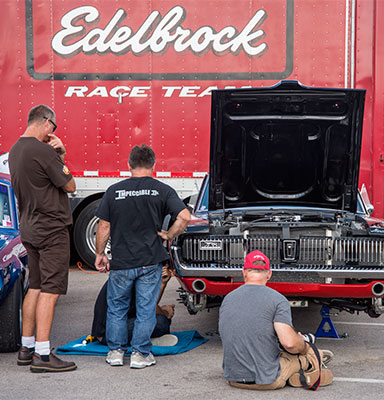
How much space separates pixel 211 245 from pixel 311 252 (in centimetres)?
84

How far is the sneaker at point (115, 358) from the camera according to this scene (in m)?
5.71

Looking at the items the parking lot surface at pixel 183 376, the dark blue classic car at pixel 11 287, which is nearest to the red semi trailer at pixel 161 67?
the parking lot surface at pixel 183 376

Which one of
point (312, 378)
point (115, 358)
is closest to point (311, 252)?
point (312, 378)

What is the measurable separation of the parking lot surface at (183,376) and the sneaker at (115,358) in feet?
0.17

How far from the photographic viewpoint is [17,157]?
568cm

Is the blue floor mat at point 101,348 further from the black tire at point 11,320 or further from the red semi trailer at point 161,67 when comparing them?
the red semi trailer at point 161,67

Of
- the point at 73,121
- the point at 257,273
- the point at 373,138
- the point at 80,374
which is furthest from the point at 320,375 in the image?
the point at 73,121

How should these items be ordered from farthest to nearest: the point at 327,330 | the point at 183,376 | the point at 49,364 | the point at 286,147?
the point at 286,147 < the point at 327,330 < the point at 49,364 < the point at 183,376

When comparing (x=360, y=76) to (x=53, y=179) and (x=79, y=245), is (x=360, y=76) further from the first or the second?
(x=53, y=179)

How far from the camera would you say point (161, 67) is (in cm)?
1029

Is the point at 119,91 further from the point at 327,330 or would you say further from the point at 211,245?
the point at 327,330

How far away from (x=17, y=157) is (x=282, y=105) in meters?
2.60

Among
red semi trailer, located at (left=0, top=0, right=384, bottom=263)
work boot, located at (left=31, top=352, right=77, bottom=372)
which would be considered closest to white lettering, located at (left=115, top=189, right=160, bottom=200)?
work boot, located at (left=31, top=352, right=77, bottom=372)

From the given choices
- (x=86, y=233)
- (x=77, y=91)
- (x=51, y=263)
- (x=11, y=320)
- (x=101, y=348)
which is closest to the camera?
(x=51, y=263)
